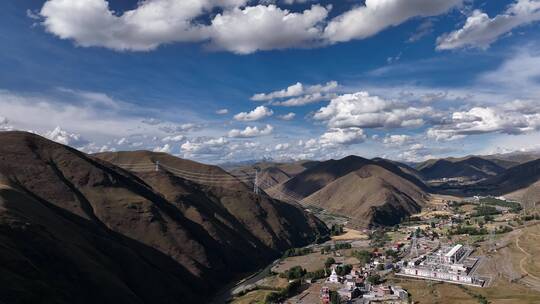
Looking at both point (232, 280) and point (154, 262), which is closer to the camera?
point (154, 262)

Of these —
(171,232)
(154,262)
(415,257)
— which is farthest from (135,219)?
(415,257)

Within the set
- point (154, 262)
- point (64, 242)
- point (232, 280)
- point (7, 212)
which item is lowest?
point (232, 280)

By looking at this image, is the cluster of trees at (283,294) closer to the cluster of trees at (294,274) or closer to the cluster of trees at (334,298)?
the cluster of trees at (294,274)

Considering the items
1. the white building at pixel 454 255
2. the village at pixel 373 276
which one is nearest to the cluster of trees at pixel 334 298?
the village at pixel 373 276

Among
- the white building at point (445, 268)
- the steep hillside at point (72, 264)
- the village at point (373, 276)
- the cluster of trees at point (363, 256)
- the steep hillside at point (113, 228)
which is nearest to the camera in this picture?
the steep hillside at point (72, 264)

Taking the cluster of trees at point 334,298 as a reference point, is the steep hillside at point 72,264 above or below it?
above

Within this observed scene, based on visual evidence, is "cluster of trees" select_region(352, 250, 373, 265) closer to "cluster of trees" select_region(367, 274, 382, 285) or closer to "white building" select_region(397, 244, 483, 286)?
"white building" select_region(397, 244, 483, 286)

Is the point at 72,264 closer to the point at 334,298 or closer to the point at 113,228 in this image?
the point at 113,228

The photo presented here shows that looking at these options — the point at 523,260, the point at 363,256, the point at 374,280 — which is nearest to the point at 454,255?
the point at 523,260

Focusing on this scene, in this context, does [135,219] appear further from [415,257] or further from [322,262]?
[415,257]
